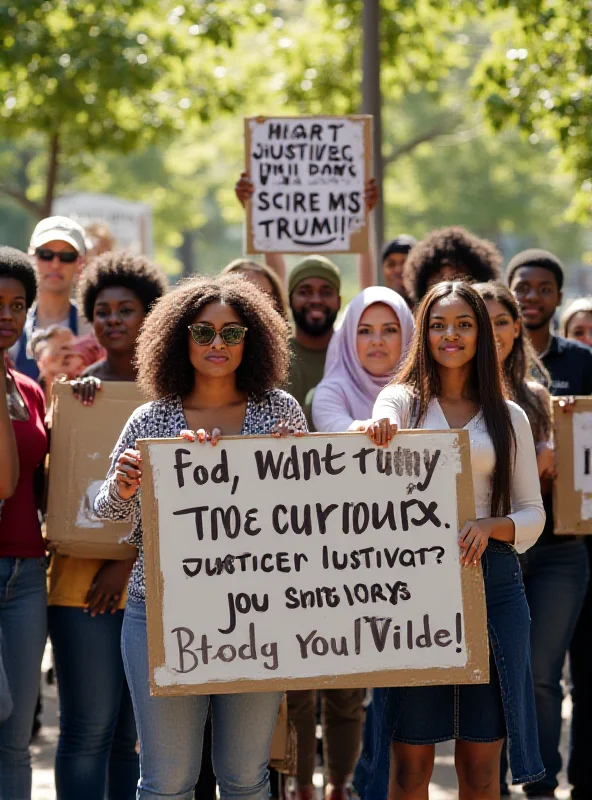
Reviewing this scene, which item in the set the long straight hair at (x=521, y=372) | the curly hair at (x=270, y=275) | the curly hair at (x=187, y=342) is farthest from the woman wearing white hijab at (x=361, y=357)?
the curly hair at (x=270, y=275)

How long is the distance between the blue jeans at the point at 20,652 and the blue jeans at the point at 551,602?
6.15 ft

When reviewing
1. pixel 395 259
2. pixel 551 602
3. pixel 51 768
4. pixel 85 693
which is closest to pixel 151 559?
pixel 85 693

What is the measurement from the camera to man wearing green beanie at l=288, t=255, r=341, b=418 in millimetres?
5855

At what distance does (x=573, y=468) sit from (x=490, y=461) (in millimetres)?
959

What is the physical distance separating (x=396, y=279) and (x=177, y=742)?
3.62 meters

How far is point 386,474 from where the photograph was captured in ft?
12.8

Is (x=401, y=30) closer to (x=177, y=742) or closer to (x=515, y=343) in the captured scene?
(x=515, y=343)

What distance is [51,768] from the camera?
6117mm

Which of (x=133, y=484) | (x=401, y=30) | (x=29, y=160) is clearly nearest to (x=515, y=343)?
(x=133, y=484)

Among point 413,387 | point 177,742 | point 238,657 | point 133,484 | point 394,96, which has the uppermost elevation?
point 394,96

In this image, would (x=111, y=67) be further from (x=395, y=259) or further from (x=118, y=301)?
(x=118, y=301)

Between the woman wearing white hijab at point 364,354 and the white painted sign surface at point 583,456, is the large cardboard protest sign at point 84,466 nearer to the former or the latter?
the woman wearing white hijab at point 364,354

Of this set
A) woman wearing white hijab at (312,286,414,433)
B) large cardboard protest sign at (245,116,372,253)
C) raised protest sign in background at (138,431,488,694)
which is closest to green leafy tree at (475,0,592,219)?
large cardboard protest sign at (245,116,372,253)

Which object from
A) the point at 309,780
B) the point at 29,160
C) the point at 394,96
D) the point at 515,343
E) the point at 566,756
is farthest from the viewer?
the point at 29,160
